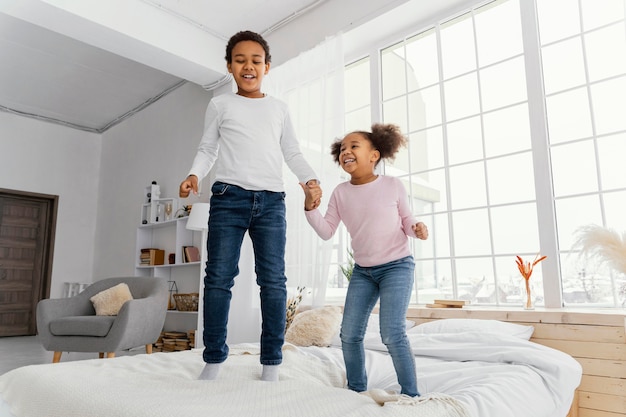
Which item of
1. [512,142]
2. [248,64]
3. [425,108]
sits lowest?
Answer: [248,64]

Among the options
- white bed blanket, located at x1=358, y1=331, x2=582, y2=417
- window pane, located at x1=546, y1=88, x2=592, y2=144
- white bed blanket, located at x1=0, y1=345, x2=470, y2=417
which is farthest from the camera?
window pane, located at x1=546, y1=88, x2=592, y2=144

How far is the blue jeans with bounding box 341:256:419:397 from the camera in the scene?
5.14 feet

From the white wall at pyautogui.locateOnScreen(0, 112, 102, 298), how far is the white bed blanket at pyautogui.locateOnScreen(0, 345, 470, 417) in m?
5.63

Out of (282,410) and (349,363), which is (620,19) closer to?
(349,363)

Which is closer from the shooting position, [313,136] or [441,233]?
[441,233]

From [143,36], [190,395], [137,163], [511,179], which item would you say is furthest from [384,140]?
[137,163]

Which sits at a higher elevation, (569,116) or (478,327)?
(569,116)

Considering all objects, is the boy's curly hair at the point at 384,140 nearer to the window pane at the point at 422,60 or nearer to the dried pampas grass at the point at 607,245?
Answer: the dried pampas grass at the point at 607,245

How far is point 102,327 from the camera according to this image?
3.53m

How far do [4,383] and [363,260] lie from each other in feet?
4.76

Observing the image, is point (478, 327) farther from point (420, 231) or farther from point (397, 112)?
point (397, 112)

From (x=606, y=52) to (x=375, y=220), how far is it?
6.95 feet

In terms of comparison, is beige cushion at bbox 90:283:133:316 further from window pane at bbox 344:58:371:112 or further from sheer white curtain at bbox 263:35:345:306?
window pane at bbox 344:58:371:112

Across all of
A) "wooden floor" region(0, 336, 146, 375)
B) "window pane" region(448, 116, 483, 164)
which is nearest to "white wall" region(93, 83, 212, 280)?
"wooden floor" region(0, 336, 146, 375)
